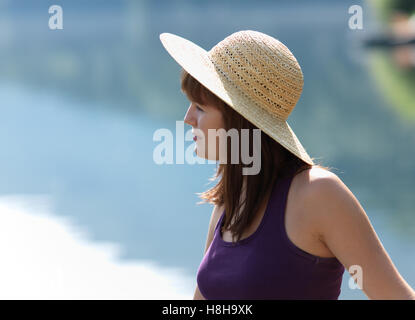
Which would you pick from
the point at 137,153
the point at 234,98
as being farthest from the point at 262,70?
the point at 137,153

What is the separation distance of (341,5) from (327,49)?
33.4 ft

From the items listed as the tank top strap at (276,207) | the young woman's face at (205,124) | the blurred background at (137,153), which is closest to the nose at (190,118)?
the young woman's face at (205,124)

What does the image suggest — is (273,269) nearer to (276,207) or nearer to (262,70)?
(276,207)

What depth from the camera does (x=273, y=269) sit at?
1.08 m

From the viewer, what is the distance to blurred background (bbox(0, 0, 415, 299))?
332cm

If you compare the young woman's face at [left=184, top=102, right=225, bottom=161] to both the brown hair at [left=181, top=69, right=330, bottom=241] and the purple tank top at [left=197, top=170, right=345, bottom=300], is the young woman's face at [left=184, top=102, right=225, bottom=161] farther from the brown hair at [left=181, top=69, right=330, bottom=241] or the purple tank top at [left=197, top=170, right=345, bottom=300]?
the purple tank top at [left=197, top=170, right=345, bottom=300]

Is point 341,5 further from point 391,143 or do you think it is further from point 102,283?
point 102,283

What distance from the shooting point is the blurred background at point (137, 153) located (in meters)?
3.32

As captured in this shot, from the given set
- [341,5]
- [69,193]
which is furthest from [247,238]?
[341,5]

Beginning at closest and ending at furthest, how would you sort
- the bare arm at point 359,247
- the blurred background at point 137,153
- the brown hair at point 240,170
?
the bare arm at point 359,247 < the brown hair at point 240,170 < the blurred background at point 137,153

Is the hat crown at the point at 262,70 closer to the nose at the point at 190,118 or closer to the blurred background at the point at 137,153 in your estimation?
the nose at the point at 190,118

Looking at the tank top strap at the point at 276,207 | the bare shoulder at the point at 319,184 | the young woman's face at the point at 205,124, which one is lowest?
the tank top strap at the point at 276,207

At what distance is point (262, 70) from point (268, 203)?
216mm

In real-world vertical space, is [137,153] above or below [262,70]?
below
